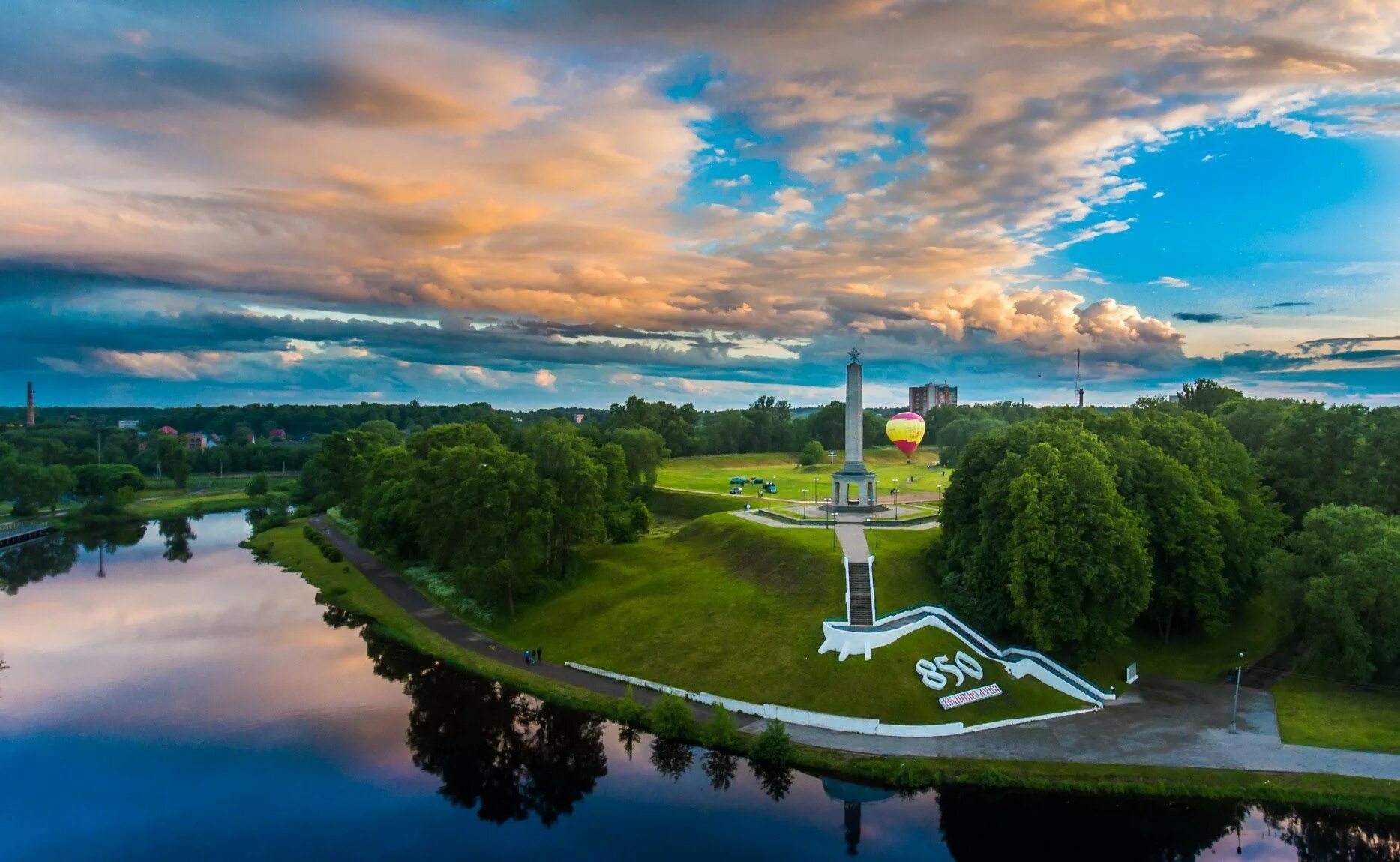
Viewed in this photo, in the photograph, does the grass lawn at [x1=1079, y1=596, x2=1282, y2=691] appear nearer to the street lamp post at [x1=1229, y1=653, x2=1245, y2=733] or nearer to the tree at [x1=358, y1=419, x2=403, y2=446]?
the street lamp post at [x1=1229, y1=653, x2=1245, y2=733]

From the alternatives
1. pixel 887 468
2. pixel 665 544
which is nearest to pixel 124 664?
pixel 665 544

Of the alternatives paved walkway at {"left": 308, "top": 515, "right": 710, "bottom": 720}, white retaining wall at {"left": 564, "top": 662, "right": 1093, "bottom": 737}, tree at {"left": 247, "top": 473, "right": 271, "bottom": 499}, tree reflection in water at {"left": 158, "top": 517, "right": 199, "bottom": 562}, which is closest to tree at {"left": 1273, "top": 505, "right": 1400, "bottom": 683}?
white retaining wall at {"left": 564, "top": 662, "right": 1093, "bottom": 737}

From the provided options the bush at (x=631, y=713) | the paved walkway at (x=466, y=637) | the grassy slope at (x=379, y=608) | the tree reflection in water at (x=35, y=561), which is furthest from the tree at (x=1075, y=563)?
the tree reflection in water at (x=35, y=561)

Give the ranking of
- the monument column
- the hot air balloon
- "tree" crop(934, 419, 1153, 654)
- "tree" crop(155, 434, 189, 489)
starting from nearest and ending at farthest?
"tree" crop(934, 419, 1153, 654) → the monument column → the hot air balloon → "tree" crop(155, 434, 189, 489)

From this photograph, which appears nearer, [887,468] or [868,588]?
[868,588]

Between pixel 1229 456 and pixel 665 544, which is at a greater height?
pixel 1229 456

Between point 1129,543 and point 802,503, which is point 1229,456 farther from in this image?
point 802,503

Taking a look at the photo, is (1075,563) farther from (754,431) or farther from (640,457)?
(754,431)
